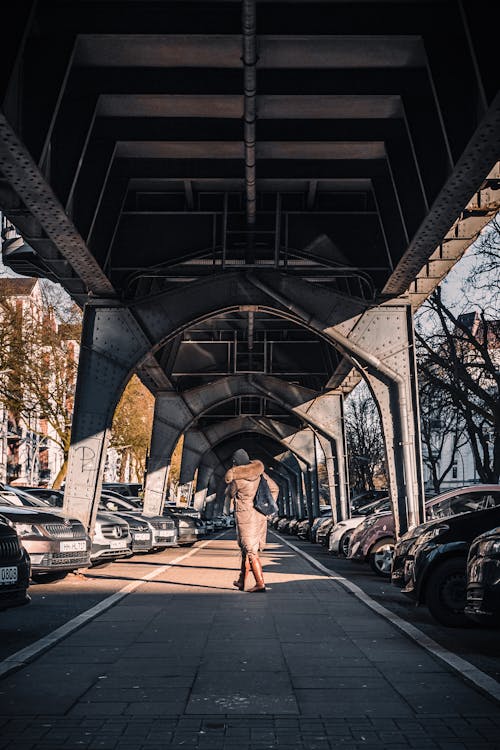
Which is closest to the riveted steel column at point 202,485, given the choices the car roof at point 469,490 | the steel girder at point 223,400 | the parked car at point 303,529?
the parked car at point 303,529

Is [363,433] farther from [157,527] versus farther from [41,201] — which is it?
[41,201]

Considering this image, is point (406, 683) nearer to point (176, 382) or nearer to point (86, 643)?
point (86, 643)

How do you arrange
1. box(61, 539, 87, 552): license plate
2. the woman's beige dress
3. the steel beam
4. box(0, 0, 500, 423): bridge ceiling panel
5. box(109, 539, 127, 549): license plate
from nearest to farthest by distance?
the steel beam, box(0, 0, 500, 423): bridge ceiling panel, the woman's beige dress, box(61, 539, 87, 552): license plate, box(109, 539, 127, 549): license plate

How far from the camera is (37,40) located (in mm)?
11289

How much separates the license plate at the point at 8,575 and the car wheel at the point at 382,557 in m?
10.8

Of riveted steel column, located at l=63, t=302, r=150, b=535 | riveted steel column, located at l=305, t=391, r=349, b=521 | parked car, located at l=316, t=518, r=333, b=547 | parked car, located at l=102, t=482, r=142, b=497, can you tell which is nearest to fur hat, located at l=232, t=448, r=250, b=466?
riveted steel column, located at l=63, t=302, r=150, b=535

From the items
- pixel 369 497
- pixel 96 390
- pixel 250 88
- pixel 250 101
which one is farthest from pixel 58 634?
pixel 369 497

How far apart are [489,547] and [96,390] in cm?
1340

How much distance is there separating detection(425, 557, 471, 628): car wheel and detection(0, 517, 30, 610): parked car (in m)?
4.23

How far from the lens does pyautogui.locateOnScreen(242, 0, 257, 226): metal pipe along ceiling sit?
9656 mm

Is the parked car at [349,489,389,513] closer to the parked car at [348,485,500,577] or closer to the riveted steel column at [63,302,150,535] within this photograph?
the parked car at [348,485,500,577]

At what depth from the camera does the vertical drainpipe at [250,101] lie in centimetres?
970

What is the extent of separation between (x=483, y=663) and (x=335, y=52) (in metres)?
7.39

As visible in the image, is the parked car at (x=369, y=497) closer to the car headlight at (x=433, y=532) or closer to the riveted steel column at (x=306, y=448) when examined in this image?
the riveted steel column at (x=306, y=448)
